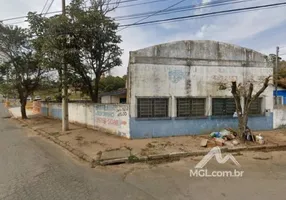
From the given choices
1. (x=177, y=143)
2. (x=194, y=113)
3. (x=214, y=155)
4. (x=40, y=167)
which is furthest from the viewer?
(x=194, y=113)

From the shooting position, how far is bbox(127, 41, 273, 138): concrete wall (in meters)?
10.7

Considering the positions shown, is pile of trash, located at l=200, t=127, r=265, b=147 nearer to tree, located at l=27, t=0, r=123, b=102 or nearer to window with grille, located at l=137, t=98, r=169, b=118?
window with grille, located at l=137, t=98, r=169, b=118

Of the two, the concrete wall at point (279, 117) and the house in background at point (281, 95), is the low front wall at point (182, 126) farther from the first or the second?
the house in background at point (281, 95)

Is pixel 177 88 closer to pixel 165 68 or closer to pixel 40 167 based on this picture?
pixel 165 68

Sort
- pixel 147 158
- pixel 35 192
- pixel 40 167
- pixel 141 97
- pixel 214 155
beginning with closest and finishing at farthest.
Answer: pixel 35 192 → pixel 40 167 → pixel 147 158 → pixel 214 155 → pixel 141 97

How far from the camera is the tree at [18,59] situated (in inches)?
804

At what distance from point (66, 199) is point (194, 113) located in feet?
26.8

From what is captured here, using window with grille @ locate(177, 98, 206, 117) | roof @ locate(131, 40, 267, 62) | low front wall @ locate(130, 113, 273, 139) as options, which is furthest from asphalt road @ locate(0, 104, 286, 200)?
roof @ locate(131, 40, 267, 62)

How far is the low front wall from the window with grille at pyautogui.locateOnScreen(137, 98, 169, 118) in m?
0.29

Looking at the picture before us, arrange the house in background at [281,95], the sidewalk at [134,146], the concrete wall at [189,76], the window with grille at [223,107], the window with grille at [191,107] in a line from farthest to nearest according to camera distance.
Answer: the house in background at [281,95] → the window with grille at [223,107] → the window with grille at [191,107] → the concrete wall at [189,76] → the sidewalk at [134,146]

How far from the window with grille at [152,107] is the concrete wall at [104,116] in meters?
0.64

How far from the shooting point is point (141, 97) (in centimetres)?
1069

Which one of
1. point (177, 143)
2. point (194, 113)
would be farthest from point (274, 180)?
point (194, 113)

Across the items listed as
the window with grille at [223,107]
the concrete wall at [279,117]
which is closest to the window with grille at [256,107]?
the concrete wall at [279,117]
